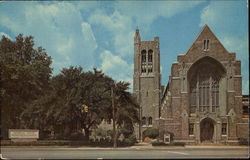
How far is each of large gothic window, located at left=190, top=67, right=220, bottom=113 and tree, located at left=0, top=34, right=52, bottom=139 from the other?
17424mm

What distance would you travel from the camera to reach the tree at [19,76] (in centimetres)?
3584

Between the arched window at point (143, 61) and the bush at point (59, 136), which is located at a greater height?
the arched window at point (143, 61)

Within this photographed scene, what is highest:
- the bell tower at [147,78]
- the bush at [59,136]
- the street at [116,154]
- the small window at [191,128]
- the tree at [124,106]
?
the bell tower at [147,78]

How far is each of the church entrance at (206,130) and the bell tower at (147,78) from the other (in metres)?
12.8

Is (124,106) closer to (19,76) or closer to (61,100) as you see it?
→ (61,100)

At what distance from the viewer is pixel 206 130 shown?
4662 centimetres

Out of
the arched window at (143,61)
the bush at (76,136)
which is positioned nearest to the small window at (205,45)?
the arched window at (143,61)

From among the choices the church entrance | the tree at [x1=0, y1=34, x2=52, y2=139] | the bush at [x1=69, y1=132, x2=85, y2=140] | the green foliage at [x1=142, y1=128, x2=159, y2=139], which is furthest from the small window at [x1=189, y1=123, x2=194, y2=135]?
the tree at [x1=0, y1=34, x2=52, y2=139]

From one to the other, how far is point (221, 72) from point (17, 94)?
23608mm

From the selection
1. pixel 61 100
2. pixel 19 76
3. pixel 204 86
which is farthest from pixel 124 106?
pixel 204 86

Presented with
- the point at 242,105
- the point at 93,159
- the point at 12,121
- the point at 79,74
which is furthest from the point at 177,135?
the point at 93,159

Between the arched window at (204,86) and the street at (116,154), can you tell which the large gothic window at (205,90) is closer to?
the arched window at (204,86)

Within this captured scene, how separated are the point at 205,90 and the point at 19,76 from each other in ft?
72.9

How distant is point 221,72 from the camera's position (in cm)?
4591
